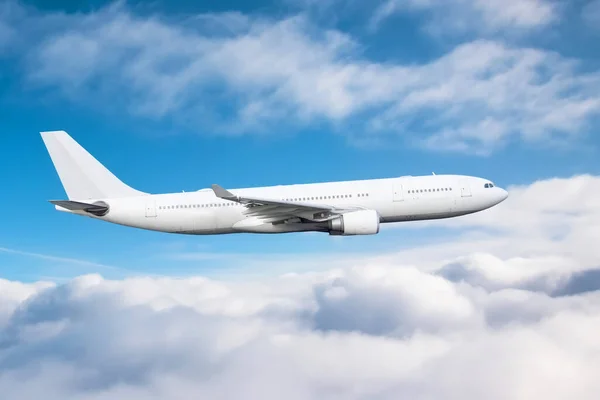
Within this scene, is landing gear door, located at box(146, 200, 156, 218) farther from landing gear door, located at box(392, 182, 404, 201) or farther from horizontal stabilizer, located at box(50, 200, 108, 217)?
landing gear door, located at box(392, 182, 404, 201)

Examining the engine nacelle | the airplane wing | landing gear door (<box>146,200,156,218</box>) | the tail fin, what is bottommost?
the engine nacelle

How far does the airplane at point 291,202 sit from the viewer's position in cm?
2741

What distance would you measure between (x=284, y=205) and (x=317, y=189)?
3409 millimetres

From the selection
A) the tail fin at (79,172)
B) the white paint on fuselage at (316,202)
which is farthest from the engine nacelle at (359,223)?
the tail fin at (79,172)

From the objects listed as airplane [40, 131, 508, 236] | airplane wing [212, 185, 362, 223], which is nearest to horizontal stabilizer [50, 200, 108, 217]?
airplane [40, 131, 508, 236]

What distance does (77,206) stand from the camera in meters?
28.8

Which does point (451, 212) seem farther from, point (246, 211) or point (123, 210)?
point (123, 210)

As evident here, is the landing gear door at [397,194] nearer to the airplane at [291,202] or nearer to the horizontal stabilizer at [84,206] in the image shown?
the airplane at [291,202]

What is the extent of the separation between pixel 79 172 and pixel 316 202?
14536mm

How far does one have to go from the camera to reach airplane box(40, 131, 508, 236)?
27.4 metres

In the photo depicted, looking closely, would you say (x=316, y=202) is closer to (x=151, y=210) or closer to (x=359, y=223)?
(x=359, y=223)

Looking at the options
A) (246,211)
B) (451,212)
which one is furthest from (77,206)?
(451,212)

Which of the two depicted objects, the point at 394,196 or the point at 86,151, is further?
the point at 86,151

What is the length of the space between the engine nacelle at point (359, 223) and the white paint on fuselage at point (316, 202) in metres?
1.44
